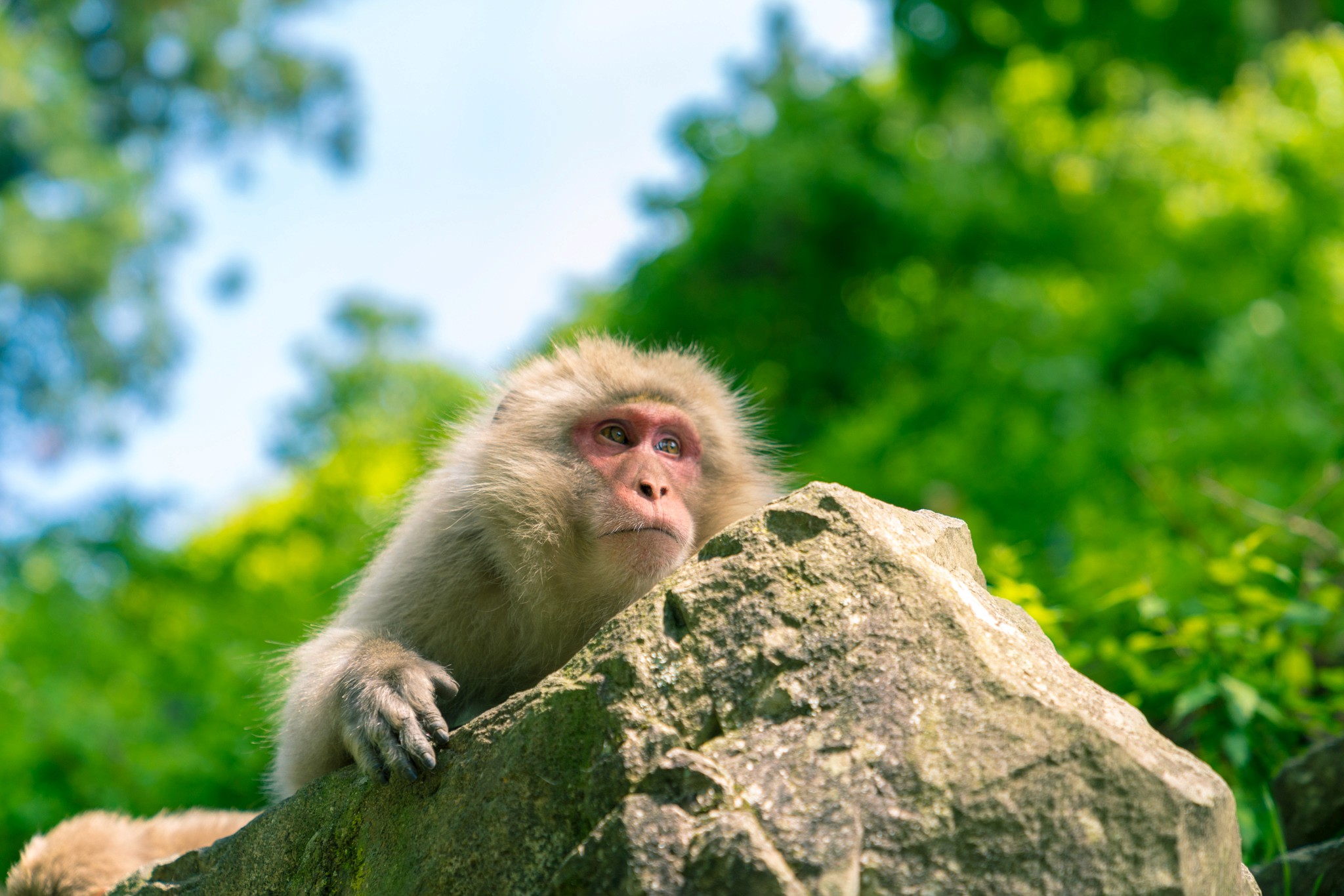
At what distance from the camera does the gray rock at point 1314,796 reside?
2961mm

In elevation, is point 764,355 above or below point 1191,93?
below

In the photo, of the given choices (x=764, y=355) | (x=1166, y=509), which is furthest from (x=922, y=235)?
(x=1166, y=509)

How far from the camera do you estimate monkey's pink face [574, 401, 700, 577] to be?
9.16 ft

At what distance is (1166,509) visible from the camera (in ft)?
13.4

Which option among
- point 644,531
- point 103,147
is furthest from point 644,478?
point 103,147

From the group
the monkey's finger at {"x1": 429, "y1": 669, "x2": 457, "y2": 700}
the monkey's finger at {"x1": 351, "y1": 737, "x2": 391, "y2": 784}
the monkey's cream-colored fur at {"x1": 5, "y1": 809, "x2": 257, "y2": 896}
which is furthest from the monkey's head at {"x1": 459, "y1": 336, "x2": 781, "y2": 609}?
the monkey's cream-colored fur at {"x1": 5, "y1": 809, "x2": 257, "y2": 896}

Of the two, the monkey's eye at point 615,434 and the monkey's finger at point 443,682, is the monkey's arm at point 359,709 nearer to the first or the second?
the monkey's finger at point 443,682

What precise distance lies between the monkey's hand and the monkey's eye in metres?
0.84

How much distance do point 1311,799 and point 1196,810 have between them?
Result: 175 centimetres

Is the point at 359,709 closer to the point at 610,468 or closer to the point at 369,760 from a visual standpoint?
the point at 369,760

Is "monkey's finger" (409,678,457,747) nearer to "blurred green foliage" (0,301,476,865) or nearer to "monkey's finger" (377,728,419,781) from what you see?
"monkey's finger" (377,728,419,781)

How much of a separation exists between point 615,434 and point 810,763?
60.3 inches

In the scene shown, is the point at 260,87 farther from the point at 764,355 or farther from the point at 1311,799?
the point at 1311,799

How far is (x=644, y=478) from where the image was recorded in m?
2.86
